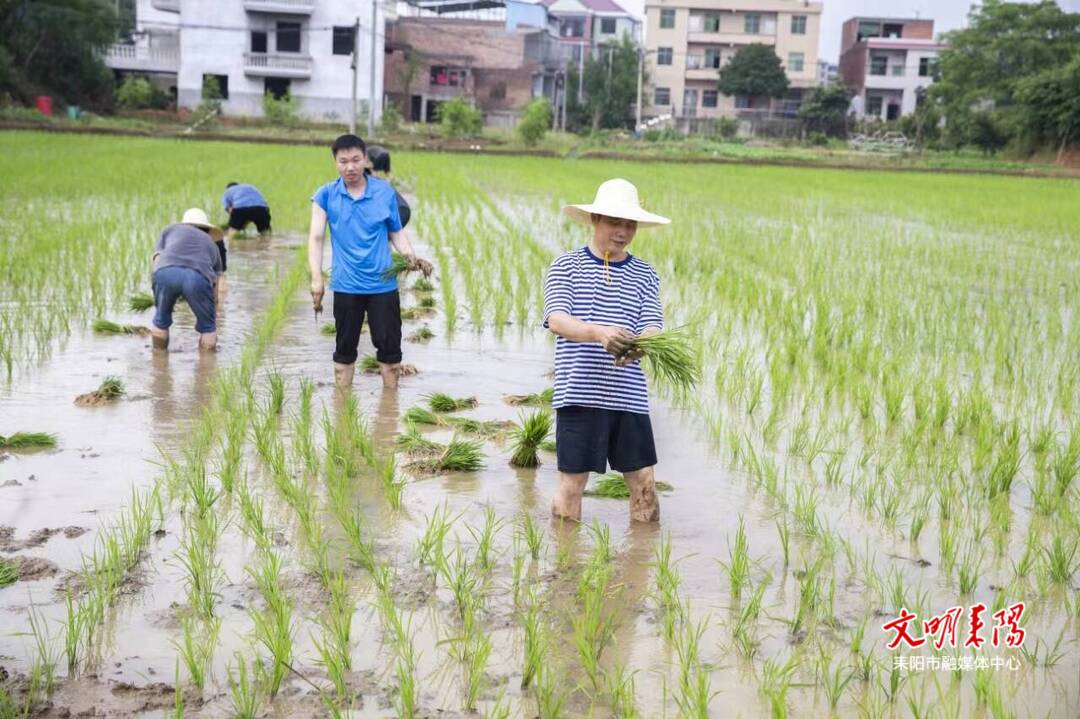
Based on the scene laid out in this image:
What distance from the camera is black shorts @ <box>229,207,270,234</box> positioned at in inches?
439

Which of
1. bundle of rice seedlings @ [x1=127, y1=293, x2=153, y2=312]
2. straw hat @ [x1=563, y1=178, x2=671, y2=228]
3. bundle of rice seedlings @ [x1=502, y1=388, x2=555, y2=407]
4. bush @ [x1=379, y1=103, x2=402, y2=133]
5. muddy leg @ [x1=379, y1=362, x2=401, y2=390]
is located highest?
bush @ [x1=379, y1=103, x2=402, y2=133]

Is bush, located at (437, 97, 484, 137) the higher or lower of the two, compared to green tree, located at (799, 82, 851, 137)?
lower

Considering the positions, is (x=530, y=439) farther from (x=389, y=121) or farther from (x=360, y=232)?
(x=389, y=121)

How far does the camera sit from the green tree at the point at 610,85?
46469mm

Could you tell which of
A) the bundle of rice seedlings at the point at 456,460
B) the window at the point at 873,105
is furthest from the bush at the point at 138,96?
the bundle of rice seedlings at the point at 456,460

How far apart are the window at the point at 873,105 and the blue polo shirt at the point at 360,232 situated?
51.1m

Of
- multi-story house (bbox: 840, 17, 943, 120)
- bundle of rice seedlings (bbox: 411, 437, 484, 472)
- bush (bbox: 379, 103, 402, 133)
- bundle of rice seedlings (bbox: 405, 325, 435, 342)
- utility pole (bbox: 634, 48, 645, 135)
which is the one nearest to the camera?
bundle of rice seedlings (bbox: 411, 437, 484, 472)

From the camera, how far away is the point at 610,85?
153ft

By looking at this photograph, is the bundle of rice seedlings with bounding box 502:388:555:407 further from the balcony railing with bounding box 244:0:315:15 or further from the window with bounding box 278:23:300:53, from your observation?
the window with bounding box 278:23:300:53

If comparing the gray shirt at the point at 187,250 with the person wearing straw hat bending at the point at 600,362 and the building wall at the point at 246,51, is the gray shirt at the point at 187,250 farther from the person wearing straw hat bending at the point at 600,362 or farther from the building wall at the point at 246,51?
the building wall at the point at 246,51

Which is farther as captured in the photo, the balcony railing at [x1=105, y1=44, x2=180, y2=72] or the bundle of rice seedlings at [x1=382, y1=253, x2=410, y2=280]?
the balcony railing at [x1=105, y1=44, x2=180, y2=72]

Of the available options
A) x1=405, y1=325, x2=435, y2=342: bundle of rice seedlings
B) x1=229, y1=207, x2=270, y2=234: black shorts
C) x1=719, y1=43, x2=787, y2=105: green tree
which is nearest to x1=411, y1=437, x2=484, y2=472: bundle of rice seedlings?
x1=405, y1=325, x2=435, y2=342: bundle of rice seedlings

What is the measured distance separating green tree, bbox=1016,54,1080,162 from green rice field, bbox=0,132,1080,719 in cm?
2824

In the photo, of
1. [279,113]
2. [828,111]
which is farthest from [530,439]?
[828,111]
